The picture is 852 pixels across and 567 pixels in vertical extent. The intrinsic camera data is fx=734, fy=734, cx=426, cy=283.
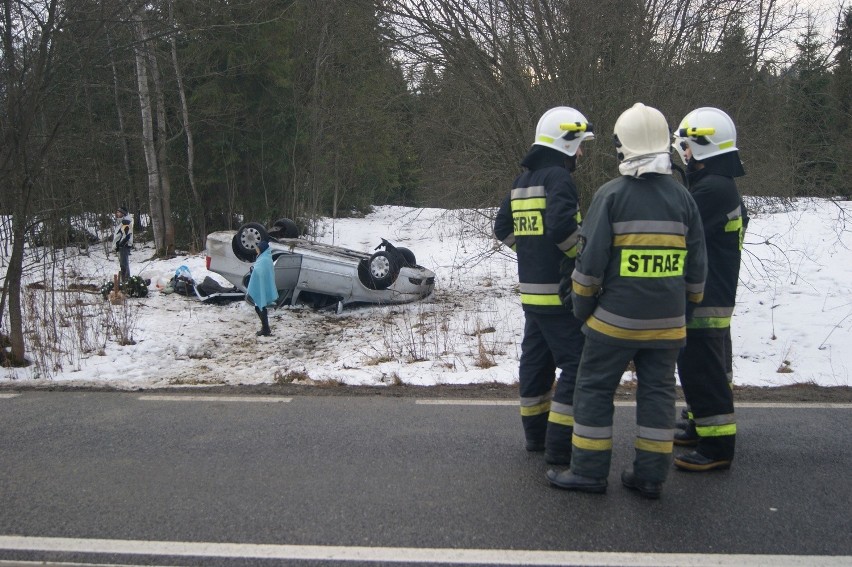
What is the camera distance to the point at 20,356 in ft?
28.6

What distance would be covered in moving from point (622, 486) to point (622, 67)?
7.84 meters

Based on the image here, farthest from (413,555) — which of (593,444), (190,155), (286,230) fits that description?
(190,155)

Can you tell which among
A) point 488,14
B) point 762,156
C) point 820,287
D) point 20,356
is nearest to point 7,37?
point 20,356

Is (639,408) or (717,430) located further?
(717,430)

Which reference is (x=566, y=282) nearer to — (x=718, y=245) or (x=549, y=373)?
(x=549, y=373)

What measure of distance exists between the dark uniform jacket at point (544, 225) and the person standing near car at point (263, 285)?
759cm

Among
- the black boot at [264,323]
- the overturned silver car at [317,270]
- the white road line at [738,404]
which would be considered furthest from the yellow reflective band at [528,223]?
the overturned silver car at [317,270]

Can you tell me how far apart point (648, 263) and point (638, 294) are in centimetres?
17

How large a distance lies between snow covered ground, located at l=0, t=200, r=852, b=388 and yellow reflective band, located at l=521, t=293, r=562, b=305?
2908mm

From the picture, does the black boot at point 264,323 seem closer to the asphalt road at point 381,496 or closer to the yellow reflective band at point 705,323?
the asphalt road at point 381,496

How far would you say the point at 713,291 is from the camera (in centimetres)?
450

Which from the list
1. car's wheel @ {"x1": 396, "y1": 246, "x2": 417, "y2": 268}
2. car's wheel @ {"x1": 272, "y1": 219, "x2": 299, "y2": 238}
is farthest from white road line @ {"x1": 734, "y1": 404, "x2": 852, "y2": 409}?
car's wheel @ {"x1": 272, "y1": 219, "x2": 299, "y2": 238}

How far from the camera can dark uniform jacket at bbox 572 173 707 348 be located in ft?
12.4

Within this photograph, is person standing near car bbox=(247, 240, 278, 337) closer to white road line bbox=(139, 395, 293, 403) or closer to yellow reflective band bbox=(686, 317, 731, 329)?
white road line bbox=(139, 395, 293, 403)
